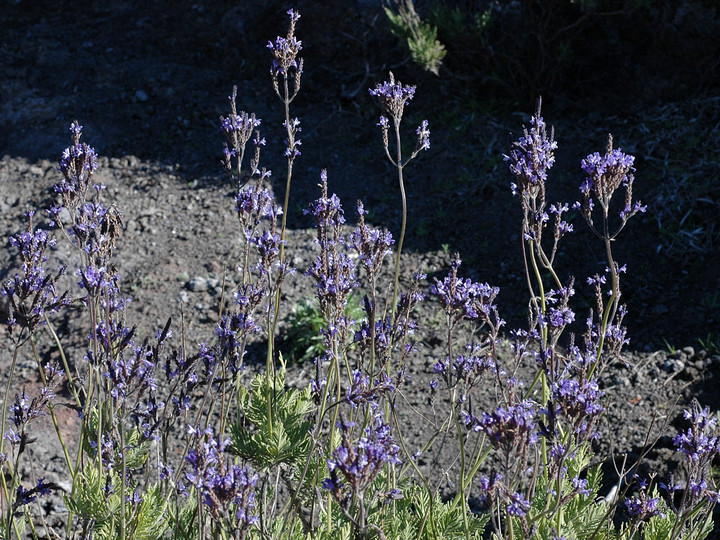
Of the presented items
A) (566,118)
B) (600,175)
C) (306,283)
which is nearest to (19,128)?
(306,283)

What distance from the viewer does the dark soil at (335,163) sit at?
4.96 m

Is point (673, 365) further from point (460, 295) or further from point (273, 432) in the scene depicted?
point (273, 432)

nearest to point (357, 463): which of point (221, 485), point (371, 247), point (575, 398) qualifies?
point (221, 485)

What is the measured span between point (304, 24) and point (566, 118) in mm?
3012

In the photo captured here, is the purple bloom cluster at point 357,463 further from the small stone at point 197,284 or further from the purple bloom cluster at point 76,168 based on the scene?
the small stone at point 197,284

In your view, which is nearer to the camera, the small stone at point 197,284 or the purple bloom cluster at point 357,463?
the purple bloom cluster at point 357,463

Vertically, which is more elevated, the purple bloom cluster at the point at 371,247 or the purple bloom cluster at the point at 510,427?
the purple bloom cluster at the point at 371,247

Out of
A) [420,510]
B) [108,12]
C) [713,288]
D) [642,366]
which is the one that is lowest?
[420,510]

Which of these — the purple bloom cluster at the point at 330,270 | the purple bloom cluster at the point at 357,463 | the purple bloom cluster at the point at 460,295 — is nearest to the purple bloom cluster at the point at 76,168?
the purple bloom cluster at the point at 330,270

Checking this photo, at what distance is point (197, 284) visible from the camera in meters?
5.75

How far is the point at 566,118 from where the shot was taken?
6871mm

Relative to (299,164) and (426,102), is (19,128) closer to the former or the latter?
(299,164)

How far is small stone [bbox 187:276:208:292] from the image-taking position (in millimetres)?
5730

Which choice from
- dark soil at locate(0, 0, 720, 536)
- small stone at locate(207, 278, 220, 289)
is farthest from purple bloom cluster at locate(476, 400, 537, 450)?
small stone at locate(207, 278, 220, 289)
